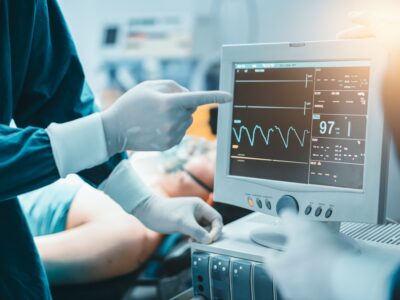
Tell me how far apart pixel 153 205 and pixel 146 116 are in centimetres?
33

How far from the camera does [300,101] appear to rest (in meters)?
1.05

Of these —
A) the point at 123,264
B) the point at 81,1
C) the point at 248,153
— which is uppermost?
the point at 81,1

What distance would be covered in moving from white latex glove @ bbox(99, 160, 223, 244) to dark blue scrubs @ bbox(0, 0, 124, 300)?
0.11ft

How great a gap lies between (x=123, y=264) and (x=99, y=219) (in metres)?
0.18

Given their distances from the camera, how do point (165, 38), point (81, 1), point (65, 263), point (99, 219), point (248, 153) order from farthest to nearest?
point (81, 1) → point (165, 38) → point (99, 219) → point (65, 263) → point (248, 153)

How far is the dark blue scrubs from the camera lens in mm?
1024

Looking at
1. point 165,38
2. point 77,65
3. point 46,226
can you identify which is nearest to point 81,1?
point 165,38

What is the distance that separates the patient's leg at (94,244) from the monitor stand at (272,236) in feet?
2.10

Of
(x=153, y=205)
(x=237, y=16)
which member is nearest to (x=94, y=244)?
(x=153, y=205)

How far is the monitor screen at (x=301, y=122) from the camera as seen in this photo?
1.00 metres

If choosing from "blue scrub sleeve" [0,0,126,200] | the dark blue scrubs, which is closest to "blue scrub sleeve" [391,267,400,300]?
the dark blue scrubs

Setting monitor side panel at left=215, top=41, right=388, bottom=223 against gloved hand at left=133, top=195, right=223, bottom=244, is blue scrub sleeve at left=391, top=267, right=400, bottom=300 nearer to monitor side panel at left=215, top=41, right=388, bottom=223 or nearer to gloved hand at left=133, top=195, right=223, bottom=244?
monitor side panel at left=215, top=41, right=388, bottom=223

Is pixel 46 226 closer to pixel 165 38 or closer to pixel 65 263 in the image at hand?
pixel 65 263

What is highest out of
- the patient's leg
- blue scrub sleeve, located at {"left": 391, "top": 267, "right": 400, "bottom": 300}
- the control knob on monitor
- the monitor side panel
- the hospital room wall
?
the hospital room wall
